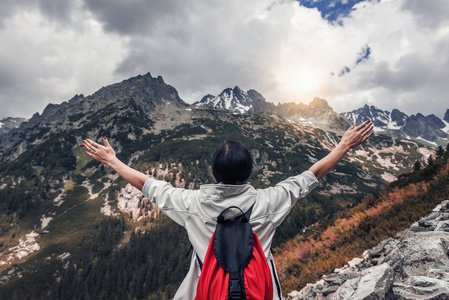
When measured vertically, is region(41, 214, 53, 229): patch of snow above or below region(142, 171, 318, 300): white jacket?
above

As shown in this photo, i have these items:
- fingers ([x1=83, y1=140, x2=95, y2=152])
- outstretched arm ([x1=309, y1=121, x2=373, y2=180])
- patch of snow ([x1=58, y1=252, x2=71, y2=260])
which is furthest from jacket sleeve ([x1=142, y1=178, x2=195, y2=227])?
patch of snow ([x1=58, y1=252, x2=71, y2=260])

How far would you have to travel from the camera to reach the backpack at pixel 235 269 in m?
1.71

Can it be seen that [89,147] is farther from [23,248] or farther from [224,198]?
[23,248]

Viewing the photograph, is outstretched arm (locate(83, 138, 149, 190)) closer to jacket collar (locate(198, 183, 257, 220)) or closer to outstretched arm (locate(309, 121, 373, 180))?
jacket collar (locate(198, 183, 257, 220))

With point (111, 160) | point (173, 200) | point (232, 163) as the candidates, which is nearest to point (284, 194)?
point (232, 163)

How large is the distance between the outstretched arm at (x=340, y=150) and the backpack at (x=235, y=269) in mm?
1329

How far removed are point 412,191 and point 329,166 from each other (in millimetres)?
20487

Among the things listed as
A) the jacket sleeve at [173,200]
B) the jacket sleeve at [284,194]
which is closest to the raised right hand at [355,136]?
the jacket sleeve at [284,194]

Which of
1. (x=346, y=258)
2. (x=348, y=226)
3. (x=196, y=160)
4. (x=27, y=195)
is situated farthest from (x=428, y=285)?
(x=27, y=195)

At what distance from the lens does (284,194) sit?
2350mm

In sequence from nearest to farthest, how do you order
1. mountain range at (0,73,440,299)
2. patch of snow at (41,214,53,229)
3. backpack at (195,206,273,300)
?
backpack at (195,206,273,300)
mountain range at (0,73,440,299)
patch of snow at (41,214,53,229)

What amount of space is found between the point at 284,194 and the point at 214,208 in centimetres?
80

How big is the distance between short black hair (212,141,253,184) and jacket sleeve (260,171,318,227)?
0.32 meters

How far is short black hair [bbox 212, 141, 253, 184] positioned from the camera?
7.52ft
